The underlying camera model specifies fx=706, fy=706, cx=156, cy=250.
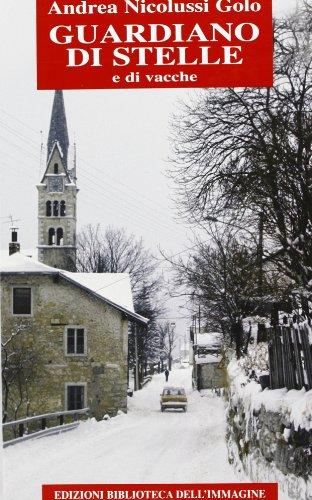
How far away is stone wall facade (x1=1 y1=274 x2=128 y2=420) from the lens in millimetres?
10648

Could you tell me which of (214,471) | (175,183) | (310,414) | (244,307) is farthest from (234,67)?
(244,307)

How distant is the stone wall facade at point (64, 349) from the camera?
10.6 meters

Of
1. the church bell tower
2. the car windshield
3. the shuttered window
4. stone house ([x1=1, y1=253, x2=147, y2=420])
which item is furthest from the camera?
the car windshield

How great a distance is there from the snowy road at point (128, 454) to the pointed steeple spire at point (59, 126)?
8.55 feet

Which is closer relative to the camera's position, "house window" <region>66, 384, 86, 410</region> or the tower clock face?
the tower clock face

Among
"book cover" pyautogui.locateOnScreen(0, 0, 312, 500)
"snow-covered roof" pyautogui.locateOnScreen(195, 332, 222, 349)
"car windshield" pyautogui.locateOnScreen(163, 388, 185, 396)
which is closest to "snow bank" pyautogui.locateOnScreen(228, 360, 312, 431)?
"book cover" pyautogui.locateOnScreen(0, 0, 312, 500)

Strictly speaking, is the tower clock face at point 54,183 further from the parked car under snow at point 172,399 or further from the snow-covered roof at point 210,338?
the parked car under snow at point 172,399

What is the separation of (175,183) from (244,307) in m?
2.39

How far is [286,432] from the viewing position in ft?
17.4

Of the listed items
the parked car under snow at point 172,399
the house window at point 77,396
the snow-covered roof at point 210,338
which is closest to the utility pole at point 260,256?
the snow-covered roof at point 210,338

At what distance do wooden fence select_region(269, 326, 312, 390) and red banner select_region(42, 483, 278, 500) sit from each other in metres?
1.00

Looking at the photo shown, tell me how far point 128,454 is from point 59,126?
13.3 feet

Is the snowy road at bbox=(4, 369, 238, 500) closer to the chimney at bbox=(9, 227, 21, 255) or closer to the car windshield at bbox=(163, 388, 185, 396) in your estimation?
the chimney at bbox=(9, 227, 21, 255)

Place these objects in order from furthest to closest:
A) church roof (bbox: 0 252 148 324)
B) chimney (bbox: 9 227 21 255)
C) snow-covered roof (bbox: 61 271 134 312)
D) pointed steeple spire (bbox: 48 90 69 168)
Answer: snow-covered roof (bbox: 61 271 134 312) < church roof (bbox: 0 252 148 324) < chimney (bbox: 9 227 21 255) < pointed steeple spire (bbox: 48 90 69 168)
